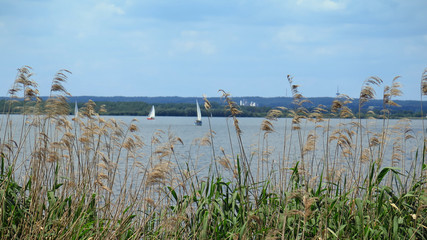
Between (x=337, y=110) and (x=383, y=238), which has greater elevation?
(x=337, y=110)

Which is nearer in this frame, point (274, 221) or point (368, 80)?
point (274, 221)

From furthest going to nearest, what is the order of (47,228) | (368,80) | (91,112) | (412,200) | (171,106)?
(171,106) → (91,112) → (368,80) → (412,200) → (47,228)

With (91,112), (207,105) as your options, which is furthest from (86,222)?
(207,105)

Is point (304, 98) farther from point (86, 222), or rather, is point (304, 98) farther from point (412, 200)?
point (86, 222)

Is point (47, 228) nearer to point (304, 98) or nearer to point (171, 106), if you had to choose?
point (304, 98)

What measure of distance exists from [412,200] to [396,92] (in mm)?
1233

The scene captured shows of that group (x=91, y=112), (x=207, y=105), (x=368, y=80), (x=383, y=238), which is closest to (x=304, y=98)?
(x=368, y=80)

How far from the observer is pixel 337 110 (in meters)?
5.50

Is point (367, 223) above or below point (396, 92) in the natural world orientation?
below

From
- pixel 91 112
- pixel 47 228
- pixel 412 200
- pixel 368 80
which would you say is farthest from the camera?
pixel 91 112

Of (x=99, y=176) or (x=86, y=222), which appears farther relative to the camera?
(x=99, y=176)

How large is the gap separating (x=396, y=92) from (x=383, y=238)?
1.68 meters

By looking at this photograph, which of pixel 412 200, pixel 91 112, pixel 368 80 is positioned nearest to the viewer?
pixel 412 200

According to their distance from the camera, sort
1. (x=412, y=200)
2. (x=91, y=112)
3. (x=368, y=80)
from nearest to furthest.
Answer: (x=412, y=200), (x=368, y=80), (x=91, y=112)
